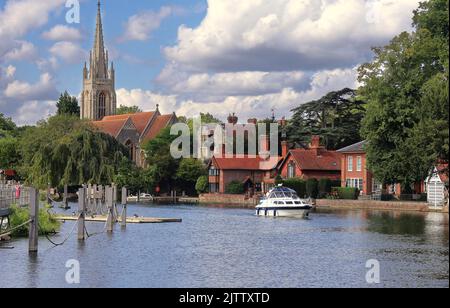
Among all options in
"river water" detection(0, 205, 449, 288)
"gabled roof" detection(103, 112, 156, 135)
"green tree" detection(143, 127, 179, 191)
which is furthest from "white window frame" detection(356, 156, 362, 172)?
"gabled roof" detection(103, 112, 156, 135)

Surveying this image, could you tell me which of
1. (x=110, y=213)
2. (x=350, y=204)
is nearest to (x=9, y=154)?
(x=350, y=204)

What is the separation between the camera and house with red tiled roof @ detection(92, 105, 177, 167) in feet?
584

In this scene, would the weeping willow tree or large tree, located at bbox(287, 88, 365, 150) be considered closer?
the weeping willow tree

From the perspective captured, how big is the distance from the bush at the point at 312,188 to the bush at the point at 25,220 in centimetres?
5009

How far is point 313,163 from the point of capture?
110m

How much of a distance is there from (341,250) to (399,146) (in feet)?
119

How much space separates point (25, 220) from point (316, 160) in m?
66.7

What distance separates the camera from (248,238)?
172 ft

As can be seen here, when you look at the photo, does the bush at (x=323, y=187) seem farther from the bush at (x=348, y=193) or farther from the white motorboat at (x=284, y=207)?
the white motorboat at (x=284, y=207)

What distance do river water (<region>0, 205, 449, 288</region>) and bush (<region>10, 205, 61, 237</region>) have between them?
1.00 metres

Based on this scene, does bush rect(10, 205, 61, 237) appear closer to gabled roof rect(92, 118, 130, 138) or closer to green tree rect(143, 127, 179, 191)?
green tree rect(143, 127, 179, 191)

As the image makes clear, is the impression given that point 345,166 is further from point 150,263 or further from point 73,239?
point 150,263
